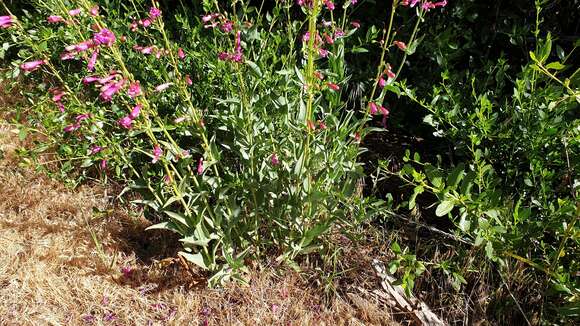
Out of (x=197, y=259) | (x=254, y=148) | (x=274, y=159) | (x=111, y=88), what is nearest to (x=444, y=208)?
(x=274, y=159)

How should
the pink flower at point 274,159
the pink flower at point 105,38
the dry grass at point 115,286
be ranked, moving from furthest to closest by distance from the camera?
the dry grass at point 115,286, the pink flower at point 274,159, the pink flower at point 105,38

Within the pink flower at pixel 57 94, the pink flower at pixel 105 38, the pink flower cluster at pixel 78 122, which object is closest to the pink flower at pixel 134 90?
the pink flower at pixel 105 38

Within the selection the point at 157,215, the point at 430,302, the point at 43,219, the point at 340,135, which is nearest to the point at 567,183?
the point at 430,302

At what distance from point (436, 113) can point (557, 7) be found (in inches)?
43.8

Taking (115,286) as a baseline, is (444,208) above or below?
above

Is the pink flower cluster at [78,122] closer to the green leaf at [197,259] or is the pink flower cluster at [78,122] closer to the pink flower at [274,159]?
the green leaf at [197,259]

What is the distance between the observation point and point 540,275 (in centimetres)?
208

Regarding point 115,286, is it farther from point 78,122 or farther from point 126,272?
point 78,122

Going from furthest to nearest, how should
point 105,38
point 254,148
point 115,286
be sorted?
1. point 115,286
2. point 254,148
3. point 105,38

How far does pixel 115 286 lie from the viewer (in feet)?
7.23

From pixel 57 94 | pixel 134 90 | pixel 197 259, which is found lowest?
pixel 197 259

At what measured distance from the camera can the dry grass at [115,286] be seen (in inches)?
81.6

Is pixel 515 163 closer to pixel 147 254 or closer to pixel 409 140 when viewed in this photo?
pixel 409 140

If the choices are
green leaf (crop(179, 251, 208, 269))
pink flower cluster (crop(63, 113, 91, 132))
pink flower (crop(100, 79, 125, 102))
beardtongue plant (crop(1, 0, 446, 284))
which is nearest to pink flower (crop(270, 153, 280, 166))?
beardtongue plant (crop(1, 0, 446, 284))
